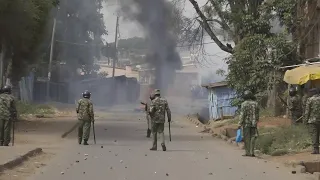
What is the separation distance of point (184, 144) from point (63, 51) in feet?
154

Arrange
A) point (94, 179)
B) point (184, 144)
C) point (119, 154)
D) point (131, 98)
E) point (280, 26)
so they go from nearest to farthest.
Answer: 1. point (94, 179)
2. point (119, 154)
3. point (184, 144)
4. point (280, 26)
5. point (131, 98)

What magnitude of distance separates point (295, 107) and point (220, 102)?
2093 cm

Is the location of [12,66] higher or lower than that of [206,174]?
higher

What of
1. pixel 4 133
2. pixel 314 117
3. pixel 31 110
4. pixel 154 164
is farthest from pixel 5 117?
pixel 31 110

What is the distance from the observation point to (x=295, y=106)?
19891 millimetres

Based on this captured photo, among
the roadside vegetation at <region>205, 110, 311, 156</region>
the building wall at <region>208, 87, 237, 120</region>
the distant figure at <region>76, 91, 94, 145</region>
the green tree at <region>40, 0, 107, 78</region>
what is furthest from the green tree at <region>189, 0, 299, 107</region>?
the green tree at <region>40, 0, 107, 78</region>

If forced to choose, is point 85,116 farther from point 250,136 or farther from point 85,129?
point 250,136

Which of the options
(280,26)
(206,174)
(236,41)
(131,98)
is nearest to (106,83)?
(131,98)

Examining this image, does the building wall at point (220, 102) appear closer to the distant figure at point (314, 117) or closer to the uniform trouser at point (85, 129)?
the uniform trouser at point (85, 129)

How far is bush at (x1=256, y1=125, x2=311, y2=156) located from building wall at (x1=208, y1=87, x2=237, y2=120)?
70.3 ft

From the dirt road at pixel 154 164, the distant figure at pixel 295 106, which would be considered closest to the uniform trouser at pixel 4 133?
the dirt road at pixel 154 164

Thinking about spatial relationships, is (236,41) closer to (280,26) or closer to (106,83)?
(280,26)

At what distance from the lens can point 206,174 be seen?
37.7ft

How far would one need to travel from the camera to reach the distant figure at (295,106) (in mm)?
19734
